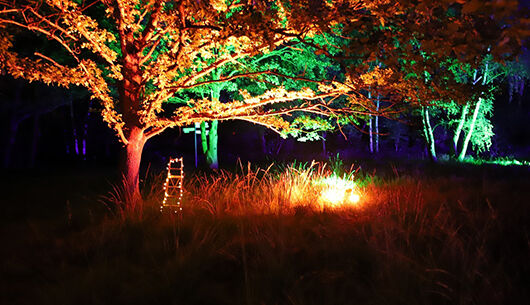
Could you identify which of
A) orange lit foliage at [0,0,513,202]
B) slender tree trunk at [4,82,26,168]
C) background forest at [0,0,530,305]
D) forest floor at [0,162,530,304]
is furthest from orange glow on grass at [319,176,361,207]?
slender tree trunk at [4,82,26,168]

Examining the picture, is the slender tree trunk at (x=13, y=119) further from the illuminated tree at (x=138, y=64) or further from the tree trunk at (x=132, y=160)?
the tree trunk at (x=132, y=160)

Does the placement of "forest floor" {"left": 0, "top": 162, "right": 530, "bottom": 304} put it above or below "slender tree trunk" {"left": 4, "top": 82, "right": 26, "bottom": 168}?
below

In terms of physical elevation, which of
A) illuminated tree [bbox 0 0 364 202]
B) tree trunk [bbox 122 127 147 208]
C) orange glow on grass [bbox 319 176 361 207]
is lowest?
orange glow on grass [bbox 319 176 361 207]

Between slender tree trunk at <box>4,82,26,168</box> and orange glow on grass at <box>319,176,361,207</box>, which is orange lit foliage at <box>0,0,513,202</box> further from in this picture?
slender tree trunk at <box>4,82,26,168</box>

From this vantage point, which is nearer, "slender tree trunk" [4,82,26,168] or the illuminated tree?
the illuminated tree

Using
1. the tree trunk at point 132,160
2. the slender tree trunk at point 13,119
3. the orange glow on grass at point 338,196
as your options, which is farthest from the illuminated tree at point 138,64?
the slender tree trunk at point 13,119

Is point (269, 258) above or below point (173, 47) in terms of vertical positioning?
below

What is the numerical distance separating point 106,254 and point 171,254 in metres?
0.81

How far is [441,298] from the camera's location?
3.15m

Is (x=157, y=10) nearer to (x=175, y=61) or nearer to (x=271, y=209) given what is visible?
(x=175, y=61)

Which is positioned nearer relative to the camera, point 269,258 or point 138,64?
point 269,258

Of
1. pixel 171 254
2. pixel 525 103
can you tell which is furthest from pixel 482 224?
pixel 525 103

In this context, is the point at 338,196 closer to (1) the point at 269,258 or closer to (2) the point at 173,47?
(1) the point at 269,258

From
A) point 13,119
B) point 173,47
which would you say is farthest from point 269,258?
point 13,119
